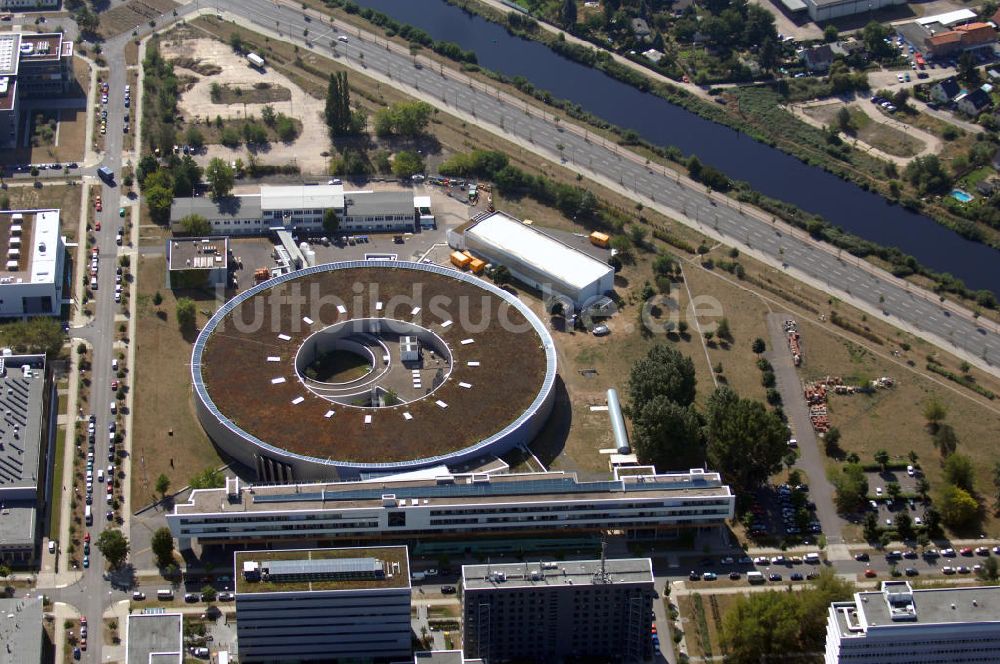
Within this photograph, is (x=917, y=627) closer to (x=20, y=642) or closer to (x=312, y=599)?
(x=312, y=599)

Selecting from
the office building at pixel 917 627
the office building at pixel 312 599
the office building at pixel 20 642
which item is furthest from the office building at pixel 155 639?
the office building at pixel 917 627

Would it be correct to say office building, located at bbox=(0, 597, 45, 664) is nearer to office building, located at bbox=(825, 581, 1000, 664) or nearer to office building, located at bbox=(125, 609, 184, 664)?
office building, located at bbox=(125, 609, 184, 664)

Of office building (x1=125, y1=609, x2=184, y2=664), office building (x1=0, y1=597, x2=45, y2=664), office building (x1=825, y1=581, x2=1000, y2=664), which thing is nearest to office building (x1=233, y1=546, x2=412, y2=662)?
office building (x1=125, y1=609, x2=184, y2=664)

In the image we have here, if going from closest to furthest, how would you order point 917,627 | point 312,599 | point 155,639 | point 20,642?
point 917,627 < point 155,639 < point 312,599 < point 20,642

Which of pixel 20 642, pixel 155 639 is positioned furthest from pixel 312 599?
pixel 20 642

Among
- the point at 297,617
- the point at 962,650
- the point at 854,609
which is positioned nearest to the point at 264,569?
the point at 297,617

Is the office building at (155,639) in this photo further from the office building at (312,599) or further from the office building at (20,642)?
the office building at (20,642)
